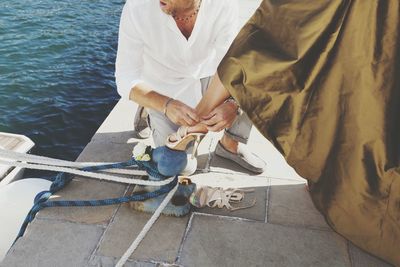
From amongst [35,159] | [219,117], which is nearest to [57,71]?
[35,159]

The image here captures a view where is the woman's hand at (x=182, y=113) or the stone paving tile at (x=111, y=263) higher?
the woman's hand at (x=182, y=113)

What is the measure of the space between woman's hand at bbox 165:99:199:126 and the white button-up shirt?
36 centimetres

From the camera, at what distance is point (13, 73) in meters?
7.20

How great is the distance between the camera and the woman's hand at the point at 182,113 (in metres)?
2.63

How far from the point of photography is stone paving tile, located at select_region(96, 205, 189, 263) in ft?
8.00

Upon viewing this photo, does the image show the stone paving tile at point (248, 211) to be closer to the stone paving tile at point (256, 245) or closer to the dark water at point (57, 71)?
A: the stone paving tile at point (256, 245)

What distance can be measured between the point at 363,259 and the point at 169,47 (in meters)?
1.92

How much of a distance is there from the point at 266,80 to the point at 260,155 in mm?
1245

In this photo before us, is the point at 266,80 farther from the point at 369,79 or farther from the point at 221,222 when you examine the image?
the point at 221,222

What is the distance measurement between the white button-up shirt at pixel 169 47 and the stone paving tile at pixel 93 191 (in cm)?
67

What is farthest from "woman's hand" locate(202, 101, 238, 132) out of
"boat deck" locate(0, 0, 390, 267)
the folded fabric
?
"boat deck" locate(0, 0, 390, 267)

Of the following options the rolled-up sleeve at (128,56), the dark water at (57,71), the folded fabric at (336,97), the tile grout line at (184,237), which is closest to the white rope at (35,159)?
the tile grout line at (184,237)

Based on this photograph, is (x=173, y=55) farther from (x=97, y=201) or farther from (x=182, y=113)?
(x=97, y=201)

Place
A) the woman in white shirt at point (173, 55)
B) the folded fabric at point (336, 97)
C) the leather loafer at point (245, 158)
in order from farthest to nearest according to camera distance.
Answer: the leather loafer at point (245, 158) → the woman in white shirt at point (173, 55) → the folded fabric at point (336, 97)
